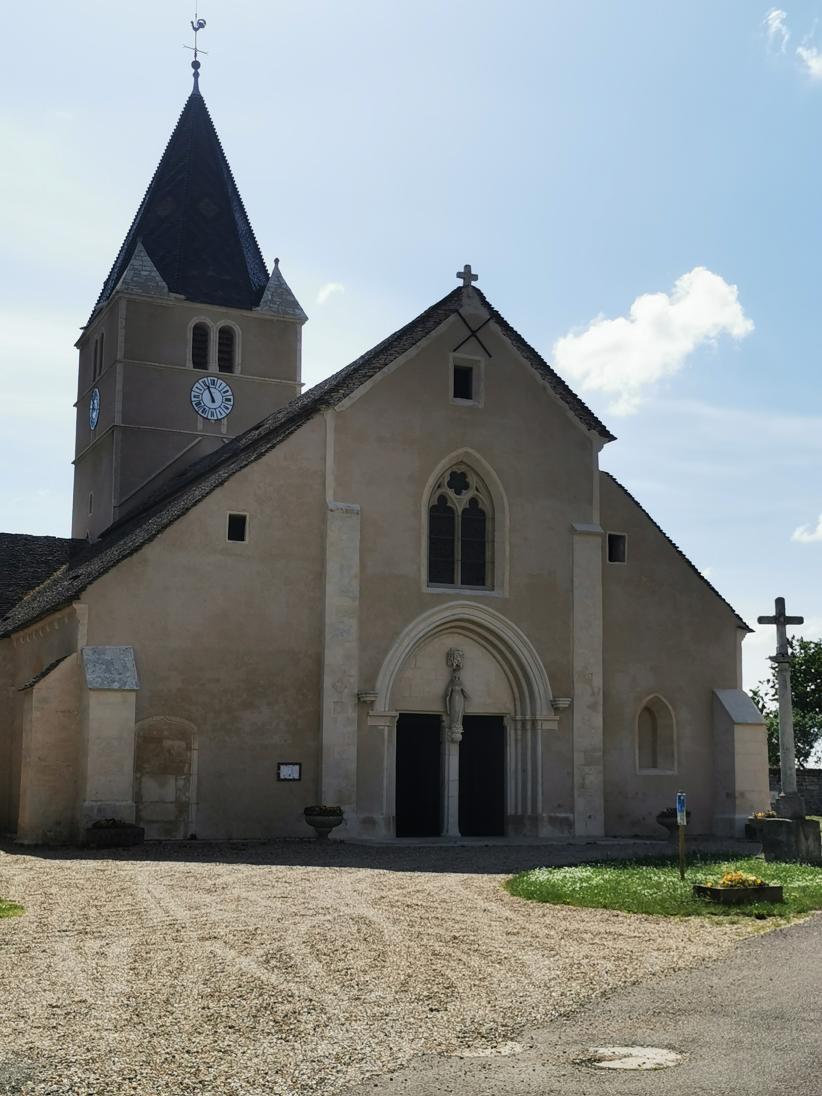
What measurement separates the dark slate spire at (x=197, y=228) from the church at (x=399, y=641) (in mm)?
9359

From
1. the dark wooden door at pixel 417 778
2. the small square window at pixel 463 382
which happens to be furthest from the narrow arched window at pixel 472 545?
the dark wooden door at pixel 417 778

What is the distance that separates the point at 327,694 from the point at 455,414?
695 cm

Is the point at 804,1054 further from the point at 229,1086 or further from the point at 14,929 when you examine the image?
→ the point at 14,929

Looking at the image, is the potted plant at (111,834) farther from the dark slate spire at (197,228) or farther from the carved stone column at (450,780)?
the dark slate spire at (197,228)

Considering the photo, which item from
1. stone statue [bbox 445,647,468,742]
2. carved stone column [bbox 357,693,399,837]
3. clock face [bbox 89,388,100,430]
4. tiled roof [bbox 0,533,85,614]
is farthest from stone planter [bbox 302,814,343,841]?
clock face [bbox 89,388,100,430]

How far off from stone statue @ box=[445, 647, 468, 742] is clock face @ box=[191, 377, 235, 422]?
14156 mm

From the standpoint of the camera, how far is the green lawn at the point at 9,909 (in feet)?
47.5

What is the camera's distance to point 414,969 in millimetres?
11469

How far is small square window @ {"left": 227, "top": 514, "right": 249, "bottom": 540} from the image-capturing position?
1072 inches

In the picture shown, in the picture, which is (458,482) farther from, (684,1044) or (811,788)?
(811,788)

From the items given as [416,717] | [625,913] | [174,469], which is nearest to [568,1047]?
[625,913]

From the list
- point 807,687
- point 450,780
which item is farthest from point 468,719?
point 807,687

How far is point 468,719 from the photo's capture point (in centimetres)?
2969

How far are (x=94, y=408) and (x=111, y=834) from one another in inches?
828
